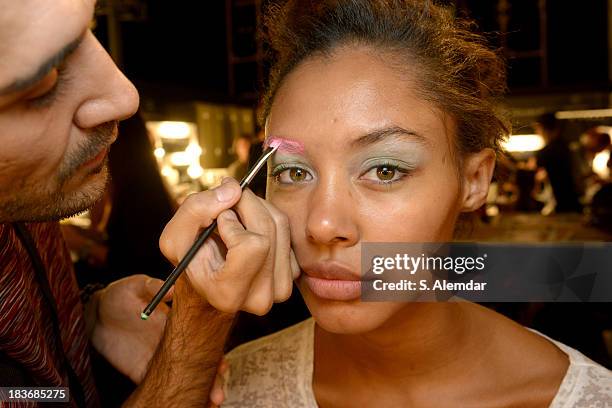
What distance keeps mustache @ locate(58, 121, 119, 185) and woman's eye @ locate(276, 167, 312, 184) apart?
0.30 m

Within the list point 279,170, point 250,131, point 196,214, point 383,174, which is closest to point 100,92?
point 196,214

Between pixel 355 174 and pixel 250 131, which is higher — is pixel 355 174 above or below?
above

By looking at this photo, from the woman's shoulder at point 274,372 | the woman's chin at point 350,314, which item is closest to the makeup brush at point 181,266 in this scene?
the woman's chin at point 350,314

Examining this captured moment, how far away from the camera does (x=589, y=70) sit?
637 centimetres

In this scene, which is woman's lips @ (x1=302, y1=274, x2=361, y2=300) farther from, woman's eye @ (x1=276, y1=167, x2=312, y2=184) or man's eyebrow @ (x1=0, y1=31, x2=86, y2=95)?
man's eyebrow @ (x1=0, y1=31, x2=86, y2=95)

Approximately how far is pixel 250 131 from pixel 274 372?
6452 mm

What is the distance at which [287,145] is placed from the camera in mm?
973

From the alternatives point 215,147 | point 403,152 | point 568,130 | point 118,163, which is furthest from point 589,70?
point 403,152

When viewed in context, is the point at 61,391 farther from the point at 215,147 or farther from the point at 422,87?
the point at 215,147

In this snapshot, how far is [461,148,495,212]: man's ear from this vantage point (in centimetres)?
108

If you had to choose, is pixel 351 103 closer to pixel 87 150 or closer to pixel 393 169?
pixel 393 169

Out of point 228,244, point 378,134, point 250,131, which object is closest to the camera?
point 228,244

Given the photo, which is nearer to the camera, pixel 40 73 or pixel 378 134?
pixel 40 73

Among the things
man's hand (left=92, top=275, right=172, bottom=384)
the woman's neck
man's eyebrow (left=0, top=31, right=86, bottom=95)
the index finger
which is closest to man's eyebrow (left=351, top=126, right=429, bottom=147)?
the index finger
